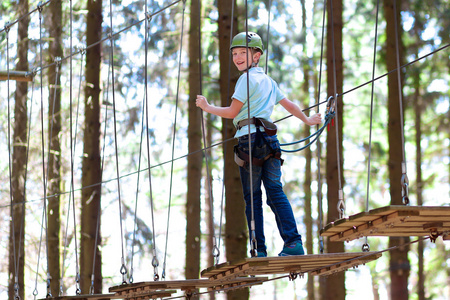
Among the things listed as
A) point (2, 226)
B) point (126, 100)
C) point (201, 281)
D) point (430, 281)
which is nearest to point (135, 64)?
point (126, 100)

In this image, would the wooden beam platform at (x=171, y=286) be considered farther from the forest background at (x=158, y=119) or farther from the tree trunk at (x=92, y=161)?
the tree trunk at (x=92, y=161)

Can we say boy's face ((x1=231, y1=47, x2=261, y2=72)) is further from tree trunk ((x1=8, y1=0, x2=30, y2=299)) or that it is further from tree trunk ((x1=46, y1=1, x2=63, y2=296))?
tree trunk ((x1=8, y1=0, x2=30, y2=299))

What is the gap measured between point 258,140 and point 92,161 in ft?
15.8

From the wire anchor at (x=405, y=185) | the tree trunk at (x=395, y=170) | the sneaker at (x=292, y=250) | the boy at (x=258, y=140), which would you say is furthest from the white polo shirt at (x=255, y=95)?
the tree trunk at (x=395, y=170)

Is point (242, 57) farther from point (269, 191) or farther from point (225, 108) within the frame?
point (269, 191)

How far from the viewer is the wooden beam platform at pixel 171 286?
4.80m

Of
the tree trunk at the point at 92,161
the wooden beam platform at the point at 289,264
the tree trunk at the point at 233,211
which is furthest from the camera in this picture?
the tree trunk at the point at 92,161

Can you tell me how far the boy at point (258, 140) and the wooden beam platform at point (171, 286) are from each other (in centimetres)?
68

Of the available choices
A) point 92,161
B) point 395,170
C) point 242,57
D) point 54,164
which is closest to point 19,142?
point 54,164

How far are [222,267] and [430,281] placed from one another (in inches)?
433

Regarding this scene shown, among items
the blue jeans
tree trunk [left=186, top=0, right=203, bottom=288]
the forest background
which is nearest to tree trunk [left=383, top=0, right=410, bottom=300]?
the forest background

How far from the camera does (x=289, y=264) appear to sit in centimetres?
395

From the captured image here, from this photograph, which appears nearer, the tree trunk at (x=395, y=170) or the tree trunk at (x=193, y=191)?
the tree trunk at (x=395, y=170)

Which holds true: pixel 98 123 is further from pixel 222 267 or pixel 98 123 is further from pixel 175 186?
pixel 175 186
